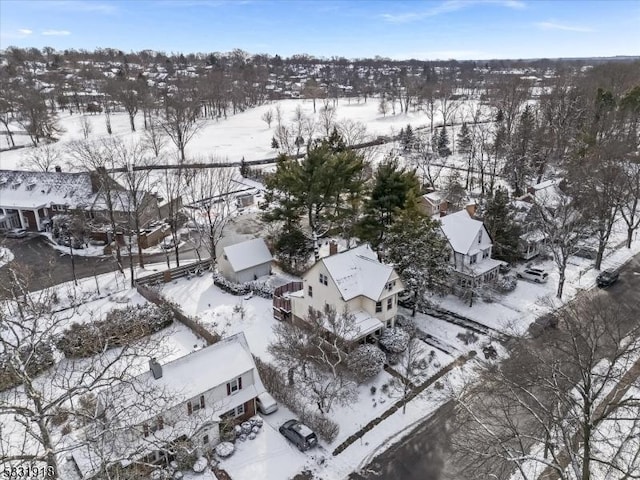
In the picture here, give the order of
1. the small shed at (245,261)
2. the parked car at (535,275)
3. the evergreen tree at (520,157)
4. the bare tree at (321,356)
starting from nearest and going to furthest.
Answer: the bare tree at (321,356) < the parked car at (535,275) < the small shed at (245,261) < the evergreen tree at (520,157)

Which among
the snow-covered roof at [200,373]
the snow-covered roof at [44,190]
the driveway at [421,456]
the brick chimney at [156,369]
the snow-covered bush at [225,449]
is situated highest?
the snow-covered roof at [44,190]

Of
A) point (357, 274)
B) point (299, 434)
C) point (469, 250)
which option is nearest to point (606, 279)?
point (469, 250)

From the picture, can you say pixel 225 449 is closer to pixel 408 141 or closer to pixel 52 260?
pixel 52 260

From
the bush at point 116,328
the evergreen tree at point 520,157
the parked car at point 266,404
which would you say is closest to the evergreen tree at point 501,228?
the evergreen tree at point 520,157

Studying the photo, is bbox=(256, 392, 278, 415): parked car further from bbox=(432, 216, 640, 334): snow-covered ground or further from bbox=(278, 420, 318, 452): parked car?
bbox=(432, 216, 640, 334): snow-covered ground

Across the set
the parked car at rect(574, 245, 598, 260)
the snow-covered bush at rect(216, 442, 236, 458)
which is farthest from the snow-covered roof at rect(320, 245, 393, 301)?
the parked car at rect(574, 245, 598, 260)

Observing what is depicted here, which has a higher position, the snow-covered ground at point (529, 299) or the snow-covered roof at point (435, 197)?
the snow-covered roof at point (435, 197)

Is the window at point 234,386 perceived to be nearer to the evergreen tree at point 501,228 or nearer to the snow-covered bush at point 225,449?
the snow-covered bush at point 225,449
